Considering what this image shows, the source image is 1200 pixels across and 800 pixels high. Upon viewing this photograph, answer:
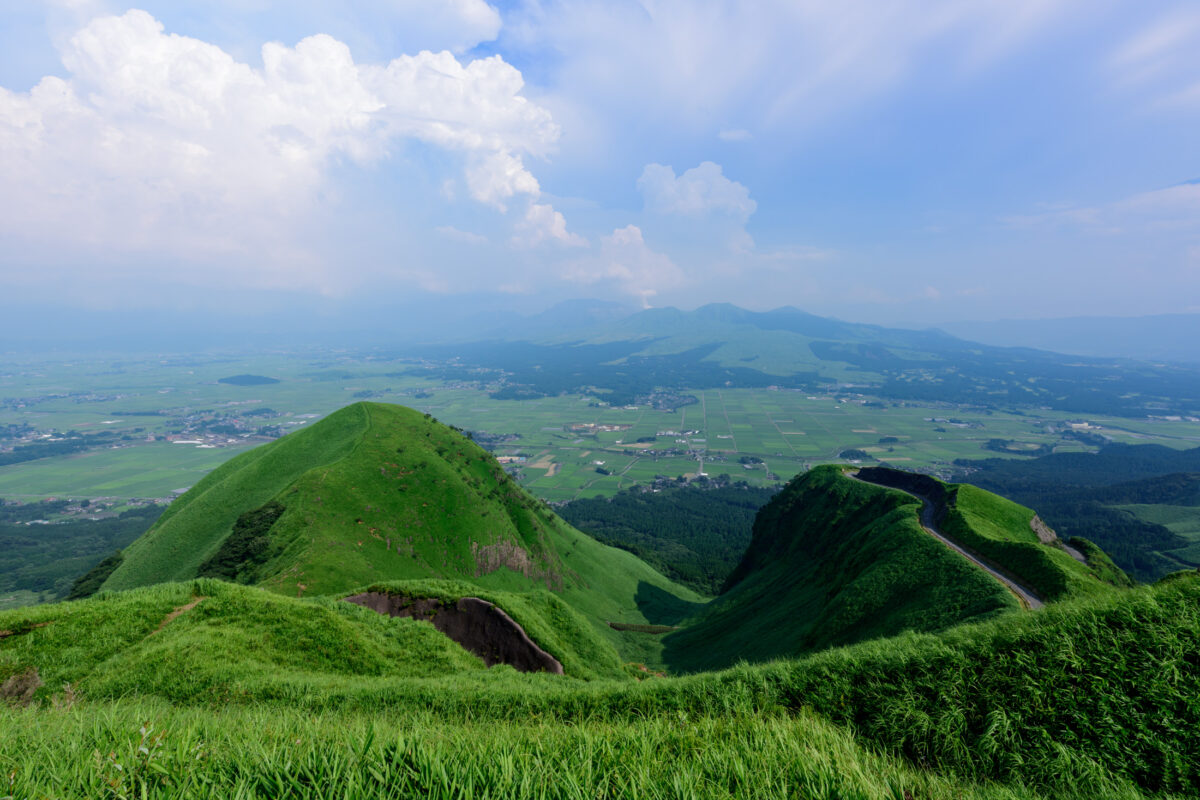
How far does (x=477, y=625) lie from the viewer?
2689cm

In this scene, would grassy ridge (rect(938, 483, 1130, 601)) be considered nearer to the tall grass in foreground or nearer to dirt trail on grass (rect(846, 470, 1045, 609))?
dirt trail on grass (rect(846, 470, 1045, 609))

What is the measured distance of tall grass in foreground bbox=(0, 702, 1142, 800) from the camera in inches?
192

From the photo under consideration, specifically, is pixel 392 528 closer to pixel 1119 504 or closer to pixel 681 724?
pixel 681 724

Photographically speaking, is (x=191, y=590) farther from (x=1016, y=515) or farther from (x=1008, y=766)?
(x=1016, y=515)

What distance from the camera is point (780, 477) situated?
191 m

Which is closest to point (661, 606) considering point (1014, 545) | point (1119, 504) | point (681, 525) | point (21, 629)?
point (1014, 545)

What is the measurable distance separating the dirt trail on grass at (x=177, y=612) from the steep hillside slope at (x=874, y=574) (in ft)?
105

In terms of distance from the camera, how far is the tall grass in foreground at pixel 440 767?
4887 mm

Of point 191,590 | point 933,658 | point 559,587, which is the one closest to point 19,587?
point 559,587

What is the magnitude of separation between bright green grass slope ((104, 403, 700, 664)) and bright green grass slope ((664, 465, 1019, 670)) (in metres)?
10.00

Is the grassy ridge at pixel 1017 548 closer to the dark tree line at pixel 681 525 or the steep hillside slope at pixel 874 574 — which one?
the steep hillside slope at pixel 874 574

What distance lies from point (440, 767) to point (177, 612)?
2129cm

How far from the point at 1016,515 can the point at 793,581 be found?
22.3 m

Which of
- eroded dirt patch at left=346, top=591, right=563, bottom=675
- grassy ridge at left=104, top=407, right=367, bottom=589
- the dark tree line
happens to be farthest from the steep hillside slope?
grassy ridge at left=104, top=407, right=367, bottom=589
